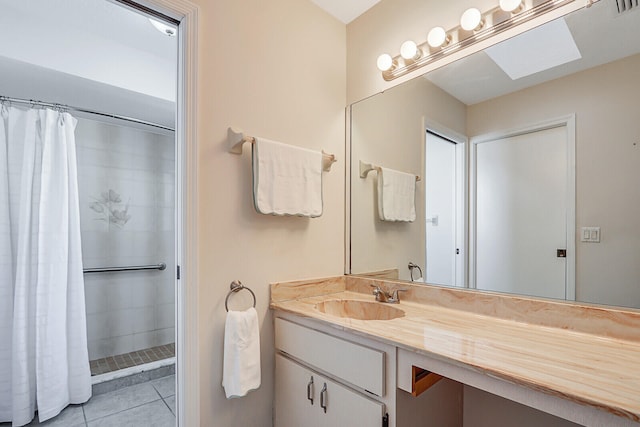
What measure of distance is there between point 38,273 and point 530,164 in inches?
104

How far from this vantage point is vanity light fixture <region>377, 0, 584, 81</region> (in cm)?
122

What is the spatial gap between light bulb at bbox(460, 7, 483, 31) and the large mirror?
0.37 feet

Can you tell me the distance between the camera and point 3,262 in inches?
73.0

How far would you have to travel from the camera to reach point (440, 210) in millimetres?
1542

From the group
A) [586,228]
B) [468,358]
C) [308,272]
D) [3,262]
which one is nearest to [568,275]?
[586,228]

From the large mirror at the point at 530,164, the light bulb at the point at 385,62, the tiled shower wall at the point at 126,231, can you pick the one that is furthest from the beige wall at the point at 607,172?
the tiled shower wall at the point at 126,231

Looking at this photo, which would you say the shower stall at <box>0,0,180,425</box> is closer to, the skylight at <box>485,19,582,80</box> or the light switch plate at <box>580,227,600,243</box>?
the skylight at <box>485,19,582,80</box>

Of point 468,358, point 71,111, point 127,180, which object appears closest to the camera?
point 468,358

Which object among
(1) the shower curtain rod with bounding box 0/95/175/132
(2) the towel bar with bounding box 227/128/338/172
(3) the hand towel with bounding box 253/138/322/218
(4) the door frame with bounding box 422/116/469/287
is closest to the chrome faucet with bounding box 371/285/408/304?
(4) the door frame with bounding box 422/116/469/287

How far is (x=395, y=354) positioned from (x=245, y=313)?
2.23ft

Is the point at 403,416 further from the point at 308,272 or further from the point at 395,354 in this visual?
the point at 308,272

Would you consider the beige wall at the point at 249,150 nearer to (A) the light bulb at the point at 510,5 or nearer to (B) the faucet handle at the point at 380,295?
(B) the faucet handle at the point at 380,295

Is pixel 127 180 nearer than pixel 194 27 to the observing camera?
No

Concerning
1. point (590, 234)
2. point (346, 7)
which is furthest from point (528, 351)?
point (346, 7)
